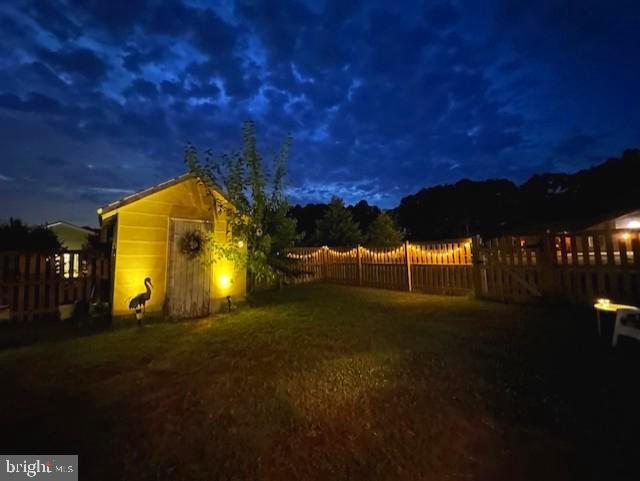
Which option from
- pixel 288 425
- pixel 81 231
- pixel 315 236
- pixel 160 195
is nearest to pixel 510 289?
pixel 288 425

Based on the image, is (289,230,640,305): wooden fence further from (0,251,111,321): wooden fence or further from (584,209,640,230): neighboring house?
(0,251,111,321): wooden fence

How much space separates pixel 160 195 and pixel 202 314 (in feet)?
10.9

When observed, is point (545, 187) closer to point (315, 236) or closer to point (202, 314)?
point (315, 236)

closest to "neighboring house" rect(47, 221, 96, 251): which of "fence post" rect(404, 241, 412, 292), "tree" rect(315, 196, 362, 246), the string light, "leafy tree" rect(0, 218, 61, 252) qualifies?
"leafy tree" rect(0, 218, 61, 252)

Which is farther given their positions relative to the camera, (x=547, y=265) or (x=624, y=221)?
(x=624, y=221)

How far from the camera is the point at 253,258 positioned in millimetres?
8883

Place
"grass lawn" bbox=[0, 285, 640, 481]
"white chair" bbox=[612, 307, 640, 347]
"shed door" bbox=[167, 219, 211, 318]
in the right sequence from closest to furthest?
1. "grass lawn" bbox=[0, 285, 640, 481]
2. "white chair" bbox=[612, 307, 640, 347]
3. "shed door" bbox=[167, 219, 211, 318]

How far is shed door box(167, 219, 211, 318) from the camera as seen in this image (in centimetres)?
780

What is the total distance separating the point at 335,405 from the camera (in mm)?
3113

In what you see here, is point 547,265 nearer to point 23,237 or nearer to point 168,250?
point 168,250

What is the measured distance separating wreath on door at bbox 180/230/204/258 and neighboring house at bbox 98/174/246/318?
0.08 feet

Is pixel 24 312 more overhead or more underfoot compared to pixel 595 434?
more overhead

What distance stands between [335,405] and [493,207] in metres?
41.5

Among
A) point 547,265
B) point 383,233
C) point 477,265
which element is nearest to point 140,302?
point 477,265
